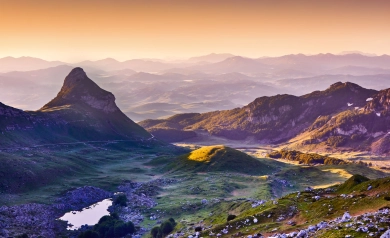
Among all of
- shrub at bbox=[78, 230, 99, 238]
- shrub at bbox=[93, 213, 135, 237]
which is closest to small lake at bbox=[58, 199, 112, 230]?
shrub at bbox=[93, 213, 135, 237]

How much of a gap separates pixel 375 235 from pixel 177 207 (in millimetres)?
94080

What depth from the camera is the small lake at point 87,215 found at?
120 m

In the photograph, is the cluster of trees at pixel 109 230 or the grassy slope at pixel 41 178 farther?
the grassy slope at pixel 41 178

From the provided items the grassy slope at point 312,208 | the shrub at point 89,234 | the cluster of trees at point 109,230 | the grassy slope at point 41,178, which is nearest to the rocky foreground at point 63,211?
the cluster of trees at point 109,230

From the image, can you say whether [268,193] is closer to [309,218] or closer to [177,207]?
[177,207]

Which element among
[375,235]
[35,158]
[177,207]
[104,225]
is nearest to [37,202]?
[104,225]

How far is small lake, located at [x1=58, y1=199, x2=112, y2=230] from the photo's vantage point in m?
120

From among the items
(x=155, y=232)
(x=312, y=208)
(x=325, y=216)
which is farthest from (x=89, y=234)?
(x=325, y=216)

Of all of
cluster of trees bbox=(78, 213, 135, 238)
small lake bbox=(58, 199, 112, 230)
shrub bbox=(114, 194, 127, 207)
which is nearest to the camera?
cluster of trees bbox=(78, 213, 135, 238)

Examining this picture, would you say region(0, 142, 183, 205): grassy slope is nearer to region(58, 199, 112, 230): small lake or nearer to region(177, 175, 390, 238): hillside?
region(58, 199, 112, 230): small lake

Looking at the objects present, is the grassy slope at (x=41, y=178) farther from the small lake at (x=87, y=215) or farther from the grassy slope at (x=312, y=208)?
the grassy slope at (x=312, y=208)

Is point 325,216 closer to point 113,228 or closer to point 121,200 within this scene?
point 113,228

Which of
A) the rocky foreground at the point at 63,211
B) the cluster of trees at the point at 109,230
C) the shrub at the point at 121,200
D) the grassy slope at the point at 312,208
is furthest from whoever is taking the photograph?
the shrub at the point at 121,200

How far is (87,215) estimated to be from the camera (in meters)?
130
